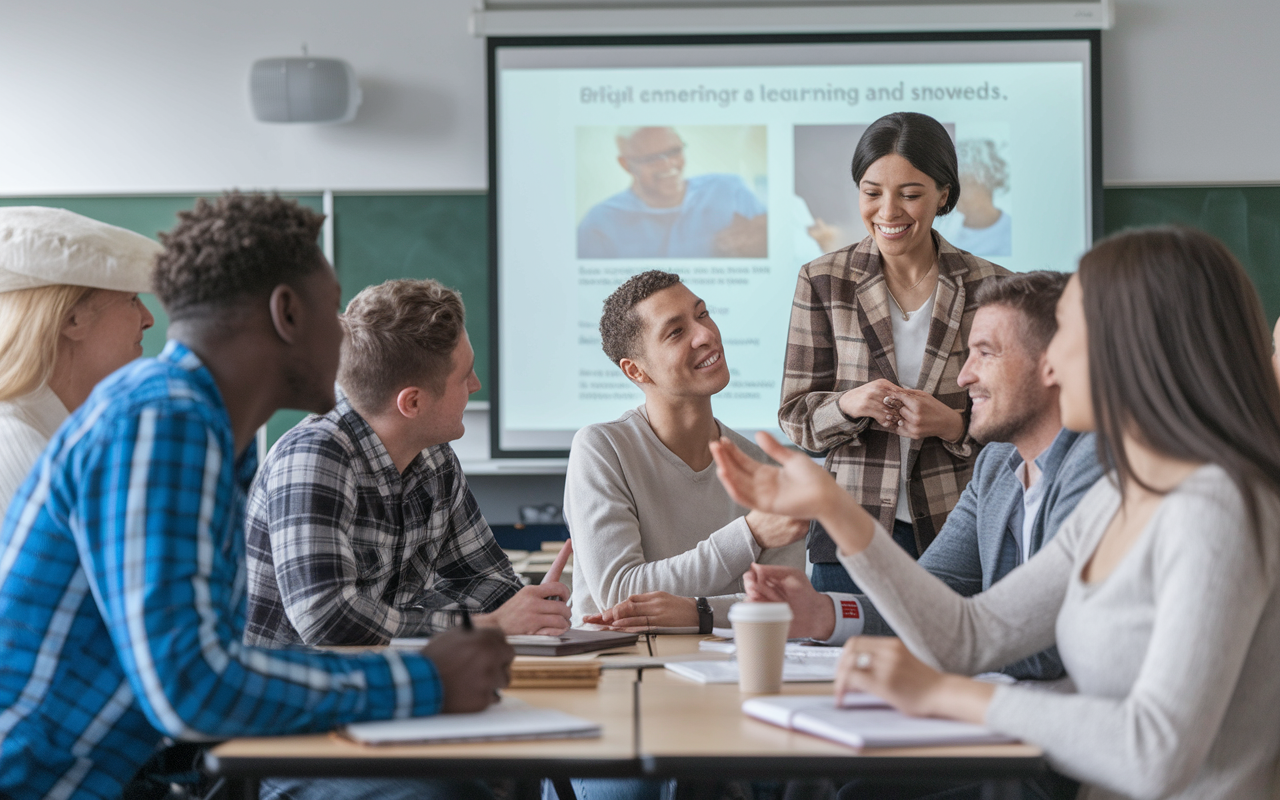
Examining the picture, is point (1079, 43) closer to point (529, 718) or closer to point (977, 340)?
point (977, 340)

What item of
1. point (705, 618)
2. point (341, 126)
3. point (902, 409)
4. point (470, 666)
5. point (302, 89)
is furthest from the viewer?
point (341, 126)

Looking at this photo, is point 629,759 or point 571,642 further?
point 571,642

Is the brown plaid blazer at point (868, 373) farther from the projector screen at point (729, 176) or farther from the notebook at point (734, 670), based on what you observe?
the projector screen at point (729, 176)

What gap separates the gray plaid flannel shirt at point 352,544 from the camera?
1815mm

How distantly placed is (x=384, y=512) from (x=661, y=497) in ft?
2.05

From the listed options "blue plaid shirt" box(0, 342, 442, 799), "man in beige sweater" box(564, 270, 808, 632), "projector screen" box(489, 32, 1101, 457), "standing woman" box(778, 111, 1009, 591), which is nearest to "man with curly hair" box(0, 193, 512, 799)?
"blue plaid shirt" box(0, 342, 442, 799)

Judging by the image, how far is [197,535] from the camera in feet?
3.69

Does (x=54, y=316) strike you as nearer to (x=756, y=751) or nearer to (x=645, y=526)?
(x=645, y=526)

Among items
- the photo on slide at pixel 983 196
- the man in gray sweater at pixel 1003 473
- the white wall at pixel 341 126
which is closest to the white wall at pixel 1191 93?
the white wall at pixel 341 126

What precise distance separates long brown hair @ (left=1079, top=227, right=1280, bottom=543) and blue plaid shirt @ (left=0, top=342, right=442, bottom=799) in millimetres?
855

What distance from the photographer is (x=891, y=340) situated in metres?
2.62

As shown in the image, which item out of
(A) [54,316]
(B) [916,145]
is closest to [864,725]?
(A) [54,316]

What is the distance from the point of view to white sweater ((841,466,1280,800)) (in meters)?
1.05

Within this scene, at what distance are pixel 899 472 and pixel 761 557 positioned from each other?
45 cm
